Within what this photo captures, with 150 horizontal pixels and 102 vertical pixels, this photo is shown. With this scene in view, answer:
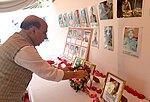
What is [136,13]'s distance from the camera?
1254 millimetres

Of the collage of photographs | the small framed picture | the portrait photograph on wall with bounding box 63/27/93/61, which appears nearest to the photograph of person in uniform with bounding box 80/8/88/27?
the collage of photographs

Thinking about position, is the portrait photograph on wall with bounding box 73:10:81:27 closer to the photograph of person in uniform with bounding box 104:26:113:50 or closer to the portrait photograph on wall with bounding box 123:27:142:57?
the photograph of person in uniform with bounding box 104:26:113:50

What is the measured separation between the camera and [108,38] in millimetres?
1655

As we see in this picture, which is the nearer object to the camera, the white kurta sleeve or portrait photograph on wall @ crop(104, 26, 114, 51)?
the white kurta sleeve

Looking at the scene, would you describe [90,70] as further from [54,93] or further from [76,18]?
[76,18]

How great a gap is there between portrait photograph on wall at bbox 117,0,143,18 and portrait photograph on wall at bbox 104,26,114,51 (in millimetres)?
185

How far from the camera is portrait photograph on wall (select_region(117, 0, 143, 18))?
1.22 m

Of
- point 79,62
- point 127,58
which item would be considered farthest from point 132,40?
point 79,62

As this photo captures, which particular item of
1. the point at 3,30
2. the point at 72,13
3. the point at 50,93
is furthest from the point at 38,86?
the point at 3,30

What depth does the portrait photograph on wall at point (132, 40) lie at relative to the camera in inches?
49.9

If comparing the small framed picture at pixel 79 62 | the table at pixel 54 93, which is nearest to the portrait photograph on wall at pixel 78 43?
the small framed picture at pixel 79 62

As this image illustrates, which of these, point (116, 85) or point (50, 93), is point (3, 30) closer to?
point (50, 93)

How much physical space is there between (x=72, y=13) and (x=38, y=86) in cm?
98

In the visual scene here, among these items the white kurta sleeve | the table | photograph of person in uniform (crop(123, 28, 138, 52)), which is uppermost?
photograph of person in uniform (crop(123, 28, 138, 52))
